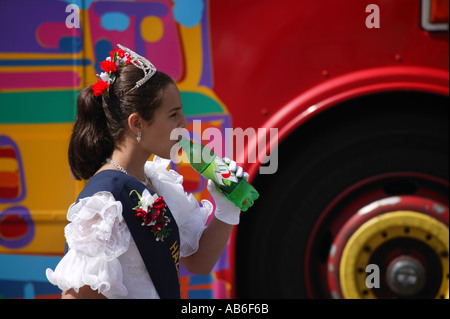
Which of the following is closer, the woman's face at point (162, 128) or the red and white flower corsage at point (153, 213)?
the red and white flower corsage at point (153, 213)

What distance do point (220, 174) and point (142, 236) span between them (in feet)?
1.06

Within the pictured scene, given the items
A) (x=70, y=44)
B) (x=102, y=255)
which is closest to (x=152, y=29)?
(x=70, y=44)

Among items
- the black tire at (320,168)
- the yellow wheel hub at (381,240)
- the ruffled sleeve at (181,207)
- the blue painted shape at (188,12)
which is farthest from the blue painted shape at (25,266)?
the yellow wheel hub at (381,240)

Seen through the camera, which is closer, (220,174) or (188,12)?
(220,174)

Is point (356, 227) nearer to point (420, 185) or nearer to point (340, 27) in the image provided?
point (420, 185)

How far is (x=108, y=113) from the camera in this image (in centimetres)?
177

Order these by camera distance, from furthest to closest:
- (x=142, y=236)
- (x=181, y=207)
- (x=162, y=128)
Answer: (x=181, y=207) < (x=162, y=128) < (x=142, y=236)

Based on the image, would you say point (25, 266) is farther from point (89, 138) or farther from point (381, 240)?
point (381, 240)

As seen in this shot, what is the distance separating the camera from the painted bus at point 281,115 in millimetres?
2717

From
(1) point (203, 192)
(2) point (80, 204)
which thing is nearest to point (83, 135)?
(2) point (80, 204)

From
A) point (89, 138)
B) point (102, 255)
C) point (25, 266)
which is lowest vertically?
point (25, 266)

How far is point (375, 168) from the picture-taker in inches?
111

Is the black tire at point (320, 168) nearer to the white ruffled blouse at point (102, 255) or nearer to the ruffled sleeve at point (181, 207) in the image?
the ruffled sleeve at point (181, 207)

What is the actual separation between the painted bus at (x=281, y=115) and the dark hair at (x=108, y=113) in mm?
975
